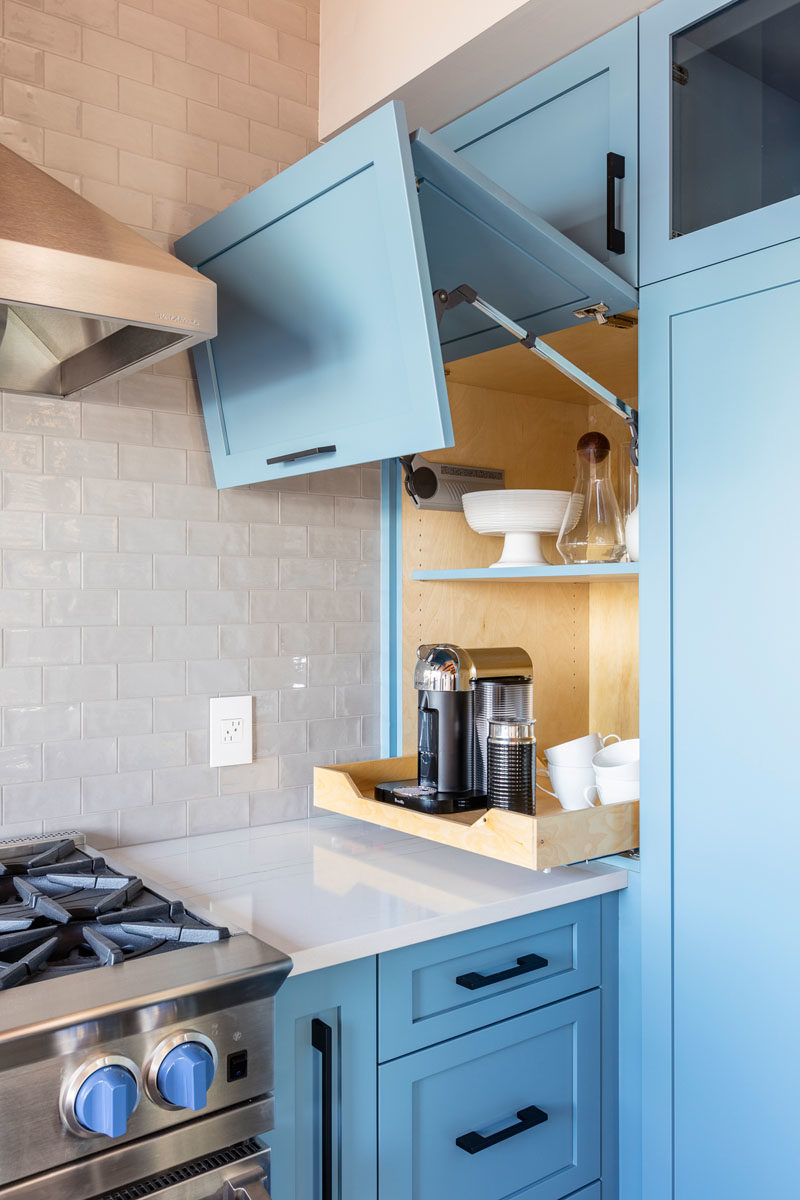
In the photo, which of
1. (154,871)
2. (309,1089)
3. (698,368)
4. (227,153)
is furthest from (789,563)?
(227,153)

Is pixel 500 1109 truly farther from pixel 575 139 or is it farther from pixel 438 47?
pixel 438 47

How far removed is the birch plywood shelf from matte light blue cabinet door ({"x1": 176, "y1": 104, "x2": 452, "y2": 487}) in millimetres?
596

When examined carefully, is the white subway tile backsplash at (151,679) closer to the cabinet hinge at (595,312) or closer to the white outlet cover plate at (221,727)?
the white outlet cover plate at (221,727)

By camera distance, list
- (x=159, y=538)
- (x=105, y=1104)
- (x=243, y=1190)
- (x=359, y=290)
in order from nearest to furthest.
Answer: (x=105, y=1104) → (x=243, y=1190) → (x=359, y=290) → (x=159, y=538)

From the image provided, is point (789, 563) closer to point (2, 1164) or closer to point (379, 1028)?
point (379, 1028)

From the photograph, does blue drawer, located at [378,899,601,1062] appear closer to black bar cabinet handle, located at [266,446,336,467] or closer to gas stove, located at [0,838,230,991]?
gas stove, located at [0,838,230,991]

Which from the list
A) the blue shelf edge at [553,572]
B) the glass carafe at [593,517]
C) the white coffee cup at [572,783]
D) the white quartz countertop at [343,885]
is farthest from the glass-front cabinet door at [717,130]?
the white quartz countertop at [343,885]

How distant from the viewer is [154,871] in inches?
60.3

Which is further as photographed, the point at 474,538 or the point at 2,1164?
the point at 474,538

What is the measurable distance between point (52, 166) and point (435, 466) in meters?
0.94

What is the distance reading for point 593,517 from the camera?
1.73 m

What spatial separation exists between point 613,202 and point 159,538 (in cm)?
100

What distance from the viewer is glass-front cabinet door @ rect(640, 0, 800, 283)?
134 cm

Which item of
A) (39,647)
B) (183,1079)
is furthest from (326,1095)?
(39,647)
